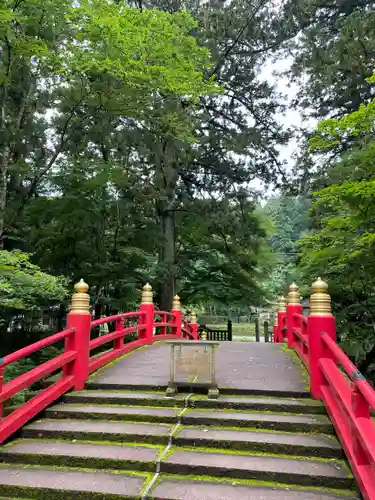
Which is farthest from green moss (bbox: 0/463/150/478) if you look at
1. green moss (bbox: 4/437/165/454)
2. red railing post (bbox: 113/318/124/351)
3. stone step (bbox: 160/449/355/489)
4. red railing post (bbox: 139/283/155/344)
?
red railing post (bbox: 139/283/155/344)

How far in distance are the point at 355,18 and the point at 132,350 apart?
35.3ft

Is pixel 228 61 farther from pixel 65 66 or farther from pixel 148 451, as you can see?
pixel 148 451

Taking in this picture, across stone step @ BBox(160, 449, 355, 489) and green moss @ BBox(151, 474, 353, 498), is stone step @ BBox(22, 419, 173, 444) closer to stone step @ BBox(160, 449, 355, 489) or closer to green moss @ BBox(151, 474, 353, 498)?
stone step @ BBox(160, 449, 355, 489)

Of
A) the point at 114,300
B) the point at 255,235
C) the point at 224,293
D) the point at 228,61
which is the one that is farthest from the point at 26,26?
the point at 224,293

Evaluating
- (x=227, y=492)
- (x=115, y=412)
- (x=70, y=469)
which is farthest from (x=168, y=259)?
(x=227, y=492)

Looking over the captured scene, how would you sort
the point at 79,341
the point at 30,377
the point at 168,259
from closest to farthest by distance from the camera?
the point at 30,377
the point at 79,341
the point at 168,259

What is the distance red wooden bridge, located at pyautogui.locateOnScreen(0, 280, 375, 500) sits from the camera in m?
3.44

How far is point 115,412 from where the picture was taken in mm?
4906

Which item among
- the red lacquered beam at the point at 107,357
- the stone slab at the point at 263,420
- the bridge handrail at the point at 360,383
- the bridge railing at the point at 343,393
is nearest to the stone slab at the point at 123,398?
the stone slab at the point at 263,420

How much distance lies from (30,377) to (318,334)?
355cm

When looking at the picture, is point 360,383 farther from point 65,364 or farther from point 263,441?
point 65,364

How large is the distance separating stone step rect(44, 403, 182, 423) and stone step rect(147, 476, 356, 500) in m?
1.20

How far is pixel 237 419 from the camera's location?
4.53 metres

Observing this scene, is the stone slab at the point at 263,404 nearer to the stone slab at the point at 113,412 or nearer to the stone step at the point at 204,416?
the stone step at the point at 204,416
